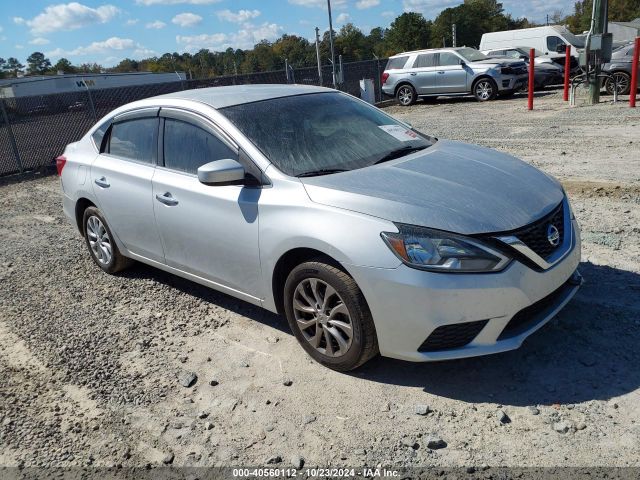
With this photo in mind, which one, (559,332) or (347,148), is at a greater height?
(347,148)

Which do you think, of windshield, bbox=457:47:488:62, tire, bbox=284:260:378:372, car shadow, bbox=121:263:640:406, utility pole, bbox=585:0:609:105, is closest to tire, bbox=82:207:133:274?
car shadow, bbox=121:263:640:406

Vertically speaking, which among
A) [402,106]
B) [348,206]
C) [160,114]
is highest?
[160,114]

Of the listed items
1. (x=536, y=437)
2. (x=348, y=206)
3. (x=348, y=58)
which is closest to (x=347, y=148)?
(x=348, y=206)

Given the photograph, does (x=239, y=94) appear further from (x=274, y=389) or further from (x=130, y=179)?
(x=274, y=389)

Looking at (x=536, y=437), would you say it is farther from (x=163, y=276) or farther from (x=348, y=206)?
(x=163, y=276)

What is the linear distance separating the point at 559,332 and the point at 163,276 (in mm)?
3573

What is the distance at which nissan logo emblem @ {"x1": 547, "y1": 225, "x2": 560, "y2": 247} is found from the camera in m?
3.27

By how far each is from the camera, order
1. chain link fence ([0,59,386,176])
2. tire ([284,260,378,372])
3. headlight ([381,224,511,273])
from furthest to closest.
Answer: chain link fence ([0,59,386,176]), tire ([284,260,378,372]), headlight ([381,224,511,273])

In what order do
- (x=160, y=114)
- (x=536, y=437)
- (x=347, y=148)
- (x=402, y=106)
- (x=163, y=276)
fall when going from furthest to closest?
(x=402, y=106) < (x=163, y=276) < (x=160, y=114) < (x=347, y=148) < (x=536, y=437)

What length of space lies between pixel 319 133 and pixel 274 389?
5.93 ft

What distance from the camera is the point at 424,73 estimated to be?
1972cm

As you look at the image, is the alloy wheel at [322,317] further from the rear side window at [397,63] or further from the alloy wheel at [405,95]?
the rear side window at [397,63]

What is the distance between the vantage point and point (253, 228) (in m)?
3.65

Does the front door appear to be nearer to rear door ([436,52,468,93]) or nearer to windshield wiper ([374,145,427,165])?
windshield wiper ([374,145,427,165])
